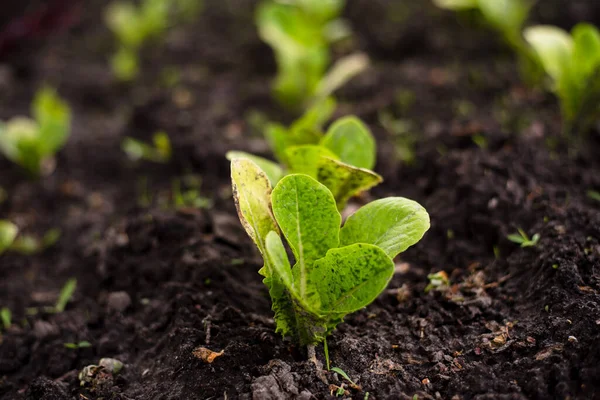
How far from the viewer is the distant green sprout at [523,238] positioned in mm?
1645

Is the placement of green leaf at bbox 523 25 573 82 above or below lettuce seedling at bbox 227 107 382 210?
above

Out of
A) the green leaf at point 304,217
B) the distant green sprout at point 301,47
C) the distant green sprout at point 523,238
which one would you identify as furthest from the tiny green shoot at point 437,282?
the distant green sprout at point 301,47

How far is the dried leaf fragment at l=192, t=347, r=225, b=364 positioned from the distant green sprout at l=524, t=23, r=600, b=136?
1524mm

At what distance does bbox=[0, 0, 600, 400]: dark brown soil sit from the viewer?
1379 millimetres

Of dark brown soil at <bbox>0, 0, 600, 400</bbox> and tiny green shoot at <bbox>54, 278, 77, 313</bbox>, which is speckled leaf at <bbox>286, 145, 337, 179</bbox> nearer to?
dark brown soil at <bbox>0, 0, 600, 400</bbox>

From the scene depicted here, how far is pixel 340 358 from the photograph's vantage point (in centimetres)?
142

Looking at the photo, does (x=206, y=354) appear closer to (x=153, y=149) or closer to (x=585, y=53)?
(x=153, y=149)

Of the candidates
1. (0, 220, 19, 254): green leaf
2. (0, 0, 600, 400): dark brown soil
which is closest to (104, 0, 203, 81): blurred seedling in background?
(0, 0, 600, 400): dark brown soil

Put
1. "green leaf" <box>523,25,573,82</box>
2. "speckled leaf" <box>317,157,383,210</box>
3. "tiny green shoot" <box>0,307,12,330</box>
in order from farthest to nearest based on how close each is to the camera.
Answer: "green leaf" <box>523,25,573,82</box>, "tiny green shoot" <box>0,307,12,330</box>, "speckled leaf" <box>317,157,383,210</box>

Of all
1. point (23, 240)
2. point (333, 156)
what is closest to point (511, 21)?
point (333, 156)

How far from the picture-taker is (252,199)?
4.57 ft

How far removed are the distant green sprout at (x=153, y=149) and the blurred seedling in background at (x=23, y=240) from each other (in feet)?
1.50

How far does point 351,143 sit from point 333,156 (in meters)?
0.14

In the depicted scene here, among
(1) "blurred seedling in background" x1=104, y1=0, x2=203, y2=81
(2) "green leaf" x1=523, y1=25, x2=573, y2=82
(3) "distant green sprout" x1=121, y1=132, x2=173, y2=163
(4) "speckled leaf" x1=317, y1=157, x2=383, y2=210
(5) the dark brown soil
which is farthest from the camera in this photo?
(1) "blurred seedling in background" x1=104, y1=0, x2=203, y2=81
